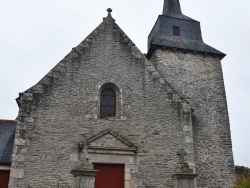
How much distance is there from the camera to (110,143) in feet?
35.1

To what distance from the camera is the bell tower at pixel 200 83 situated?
13.5 meters

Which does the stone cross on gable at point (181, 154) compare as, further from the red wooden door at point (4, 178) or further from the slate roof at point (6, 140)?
the red wooden door at point (4, 178)

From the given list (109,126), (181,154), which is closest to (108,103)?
(109,126)

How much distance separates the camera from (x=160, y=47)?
51.1 ft

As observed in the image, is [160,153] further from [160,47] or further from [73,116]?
[160,47]

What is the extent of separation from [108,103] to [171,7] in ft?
31.6

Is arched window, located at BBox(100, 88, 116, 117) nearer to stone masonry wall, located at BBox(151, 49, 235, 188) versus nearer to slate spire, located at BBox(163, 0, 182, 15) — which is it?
stone masonry wall, located at BBox(151, 49, 235, 188)

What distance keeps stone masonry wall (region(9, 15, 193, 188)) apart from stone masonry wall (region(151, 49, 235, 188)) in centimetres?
271

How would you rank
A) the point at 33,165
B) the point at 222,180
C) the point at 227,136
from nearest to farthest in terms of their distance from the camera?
the point at 33,165, the point at 222,180, the point at 227,136

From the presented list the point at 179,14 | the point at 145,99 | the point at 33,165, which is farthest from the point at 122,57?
the point at 179,14

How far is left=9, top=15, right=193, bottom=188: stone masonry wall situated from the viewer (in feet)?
33.2

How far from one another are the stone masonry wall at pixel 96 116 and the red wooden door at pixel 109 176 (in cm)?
42

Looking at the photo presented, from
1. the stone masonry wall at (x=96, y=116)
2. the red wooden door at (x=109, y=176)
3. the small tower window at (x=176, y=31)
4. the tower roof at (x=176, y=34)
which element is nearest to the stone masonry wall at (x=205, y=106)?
the tower roof at (x=176, y=34)

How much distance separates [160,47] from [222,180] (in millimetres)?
6279
